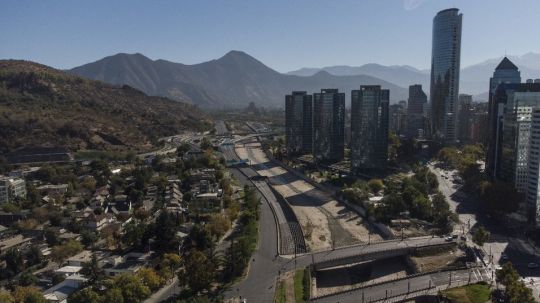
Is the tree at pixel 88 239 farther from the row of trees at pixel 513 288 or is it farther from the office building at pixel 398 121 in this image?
the office building at pixel 398 121

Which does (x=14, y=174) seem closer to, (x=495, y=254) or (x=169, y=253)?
(x=169, y=253)

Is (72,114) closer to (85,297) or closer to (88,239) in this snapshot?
(88,239)

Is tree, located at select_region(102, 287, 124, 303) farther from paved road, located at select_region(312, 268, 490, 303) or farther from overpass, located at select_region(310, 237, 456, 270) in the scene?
overpass, located at select_region(310, 237, 456, 270)

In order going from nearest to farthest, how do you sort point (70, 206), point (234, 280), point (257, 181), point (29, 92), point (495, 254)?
point (234, 280)
point (495, 254)
point (70, 206)
point (257, 181)
point (29, 92)

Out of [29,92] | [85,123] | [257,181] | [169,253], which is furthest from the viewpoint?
[29,92]

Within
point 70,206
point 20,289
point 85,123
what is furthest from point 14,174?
point 20,289

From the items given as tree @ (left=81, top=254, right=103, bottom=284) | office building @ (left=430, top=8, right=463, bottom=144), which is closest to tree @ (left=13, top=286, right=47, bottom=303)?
tree @ (left=81, top=254, right=103, bottom=284)

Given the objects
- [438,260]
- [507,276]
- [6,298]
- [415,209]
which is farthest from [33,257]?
[415,209]
